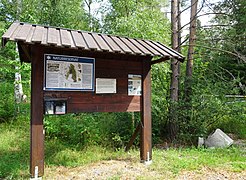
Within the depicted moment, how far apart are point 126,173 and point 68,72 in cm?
198

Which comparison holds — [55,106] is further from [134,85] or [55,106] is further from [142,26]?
[142,26]

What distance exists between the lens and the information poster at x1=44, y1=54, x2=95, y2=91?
3717mm

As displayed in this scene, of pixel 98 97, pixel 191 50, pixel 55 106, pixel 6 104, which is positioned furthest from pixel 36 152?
pixel 191 50

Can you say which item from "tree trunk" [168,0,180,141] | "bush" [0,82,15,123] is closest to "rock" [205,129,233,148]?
"tree trunk" [168,0,180,141]

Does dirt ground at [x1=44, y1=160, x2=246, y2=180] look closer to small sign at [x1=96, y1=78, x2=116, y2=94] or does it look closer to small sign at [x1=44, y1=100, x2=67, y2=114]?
small sign at [x1=44, y1=100, x2=67, y2=114]

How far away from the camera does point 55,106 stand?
12.2 ft

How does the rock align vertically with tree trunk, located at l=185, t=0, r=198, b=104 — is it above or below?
below

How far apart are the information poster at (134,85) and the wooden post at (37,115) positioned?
1671 mm

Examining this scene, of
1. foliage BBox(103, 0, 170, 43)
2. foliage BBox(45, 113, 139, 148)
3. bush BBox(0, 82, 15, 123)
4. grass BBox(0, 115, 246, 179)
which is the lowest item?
grass BBox(0, 115, 246, 179)

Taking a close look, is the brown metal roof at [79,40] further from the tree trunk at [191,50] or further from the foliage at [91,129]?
the tree trunk at [191,50]

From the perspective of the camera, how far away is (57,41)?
3400 millimetres

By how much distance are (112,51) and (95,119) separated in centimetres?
371

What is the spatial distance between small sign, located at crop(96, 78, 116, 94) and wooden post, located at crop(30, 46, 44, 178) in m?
0.99

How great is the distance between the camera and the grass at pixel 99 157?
14.3 ft
